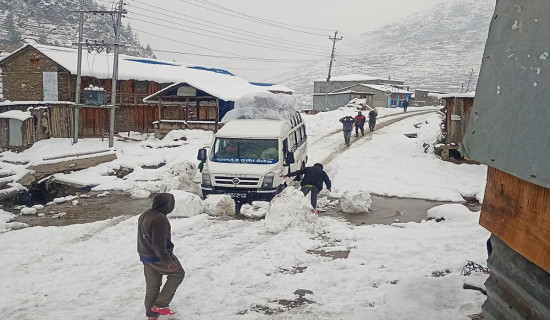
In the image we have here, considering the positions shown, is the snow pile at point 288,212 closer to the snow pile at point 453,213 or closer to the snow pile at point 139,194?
the snow pile at point 453,213

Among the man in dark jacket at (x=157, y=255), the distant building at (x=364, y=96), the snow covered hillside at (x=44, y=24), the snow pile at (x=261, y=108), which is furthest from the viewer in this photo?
the snow covered hillside at (x=44, y=24)

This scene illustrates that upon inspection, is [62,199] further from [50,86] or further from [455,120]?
[50,86]

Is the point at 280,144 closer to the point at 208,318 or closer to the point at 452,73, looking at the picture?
the point at 208,318

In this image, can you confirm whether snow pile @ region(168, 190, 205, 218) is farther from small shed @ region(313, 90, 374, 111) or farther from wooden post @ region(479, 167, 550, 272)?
small shed @ region(313, 90, 374, 111)

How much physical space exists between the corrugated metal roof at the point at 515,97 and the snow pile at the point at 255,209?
8.28 meters

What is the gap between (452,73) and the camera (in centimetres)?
14525

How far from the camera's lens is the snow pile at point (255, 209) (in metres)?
11.2

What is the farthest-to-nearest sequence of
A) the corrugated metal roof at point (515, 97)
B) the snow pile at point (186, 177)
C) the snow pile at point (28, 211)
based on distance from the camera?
the snow pile at point (186, 177)
the snow pile at point (28, 211)
the corrugated metal roof at point (515, 97)

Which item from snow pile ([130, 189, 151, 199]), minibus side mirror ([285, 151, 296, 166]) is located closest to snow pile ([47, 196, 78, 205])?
snow pile ([130, 189, 151, 199])

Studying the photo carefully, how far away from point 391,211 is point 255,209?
3.99 m

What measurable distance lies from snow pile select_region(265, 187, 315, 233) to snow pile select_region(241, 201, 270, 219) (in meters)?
A: 1.10

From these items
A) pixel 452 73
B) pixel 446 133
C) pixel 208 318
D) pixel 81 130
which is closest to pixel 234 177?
pixel 208 318

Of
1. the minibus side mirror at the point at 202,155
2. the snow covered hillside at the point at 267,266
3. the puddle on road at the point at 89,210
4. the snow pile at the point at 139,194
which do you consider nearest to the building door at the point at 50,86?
the puddle on road at the point at 89,210

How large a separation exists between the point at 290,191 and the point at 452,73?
150359mm
